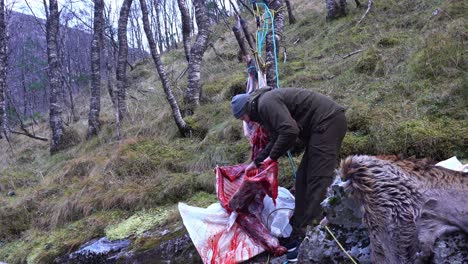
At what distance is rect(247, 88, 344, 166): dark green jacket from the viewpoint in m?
3.99

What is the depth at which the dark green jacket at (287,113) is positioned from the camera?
13.1ft

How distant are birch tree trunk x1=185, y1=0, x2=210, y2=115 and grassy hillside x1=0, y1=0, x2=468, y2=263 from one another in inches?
13.8

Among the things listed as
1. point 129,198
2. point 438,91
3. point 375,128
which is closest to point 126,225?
point 129,198

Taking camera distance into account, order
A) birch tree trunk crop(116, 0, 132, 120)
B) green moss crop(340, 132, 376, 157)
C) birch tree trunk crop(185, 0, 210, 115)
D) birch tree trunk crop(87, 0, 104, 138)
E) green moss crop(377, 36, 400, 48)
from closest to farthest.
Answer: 1. green moss crop(340, 132, 376, 157)
2. green moss crop(377, 36, 400, 48)
3. birch tree trunk crop(185, 0, 210, 115)
4. birch tree trunk crop(116, 0, 132, 120)
5. birch tree trunk crop(87, 0, 104, 138)

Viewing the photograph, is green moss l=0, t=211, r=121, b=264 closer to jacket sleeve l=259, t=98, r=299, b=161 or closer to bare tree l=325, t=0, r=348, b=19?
jacket sleeve l=259, t=98, r=299, b=161

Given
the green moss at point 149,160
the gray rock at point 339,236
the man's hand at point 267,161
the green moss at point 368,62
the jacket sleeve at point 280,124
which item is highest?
the green moss at point 368,62

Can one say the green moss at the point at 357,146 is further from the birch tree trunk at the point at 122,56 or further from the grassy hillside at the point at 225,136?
the birch tree trunk at the point at 122,56

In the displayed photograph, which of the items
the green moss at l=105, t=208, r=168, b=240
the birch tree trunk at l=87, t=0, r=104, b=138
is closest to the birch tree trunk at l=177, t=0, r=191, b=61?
the birch tree trunk at l=87, t=0, r=104, b=138

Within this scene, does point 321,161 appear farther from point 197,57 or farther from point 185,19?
point 185,19

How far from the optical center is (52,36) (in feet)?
41.2

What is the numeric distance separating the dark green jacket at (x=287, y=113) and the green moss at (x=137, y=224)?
94.0 inches

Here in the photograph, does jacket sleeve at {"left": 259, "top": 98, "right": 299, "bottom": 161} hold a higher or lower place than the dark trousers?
higher

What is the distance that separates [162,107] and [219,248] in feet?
22.8

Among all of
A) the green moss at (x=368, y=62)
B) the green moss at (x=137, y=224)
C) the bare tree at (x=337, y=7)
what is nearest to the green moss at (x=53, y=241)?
the green moss at (x=137, y=224)
